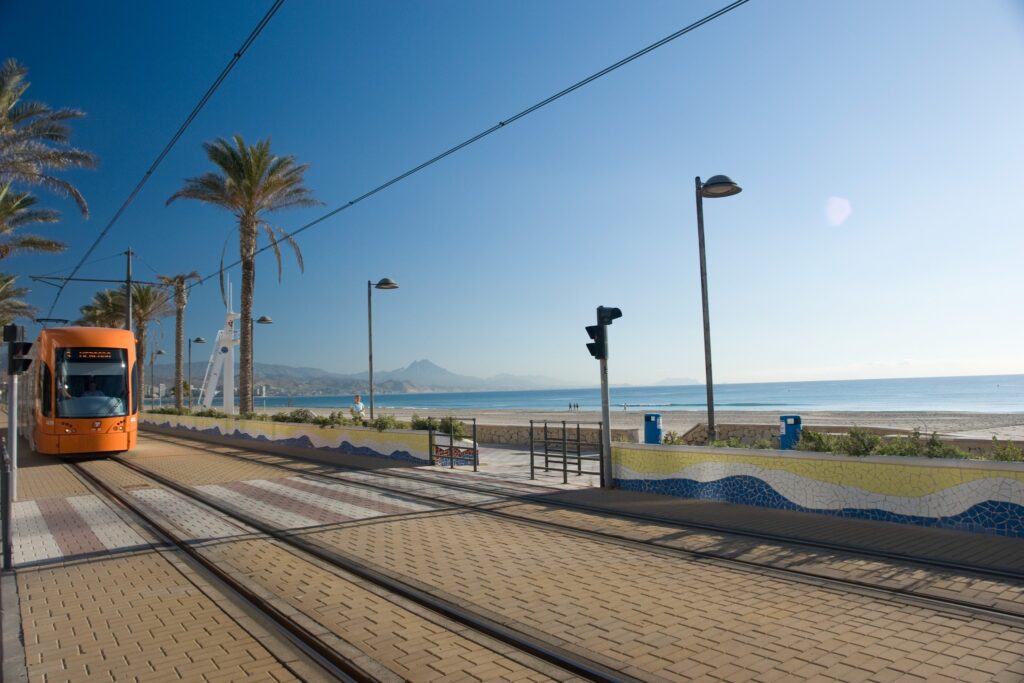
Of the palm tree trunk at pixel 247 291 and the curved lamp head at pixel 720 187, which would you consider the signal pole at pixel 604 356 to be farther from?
the palm tree trunk at pixel 247 291

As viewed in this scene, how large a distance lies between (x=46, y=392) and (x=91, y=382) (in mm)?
1099

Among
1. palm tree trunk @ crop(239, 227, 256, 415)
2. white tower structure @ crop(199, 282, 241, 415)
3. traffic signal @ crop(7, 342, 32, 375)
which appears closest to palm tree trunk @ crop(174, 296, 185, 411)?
white tower structure @ crop(199, 282, 241, 415)

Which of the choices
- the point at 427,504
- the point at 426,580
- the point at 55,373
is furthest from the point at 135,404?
the point at 426,580

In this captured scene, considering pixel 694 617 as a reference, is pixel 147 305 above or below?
above

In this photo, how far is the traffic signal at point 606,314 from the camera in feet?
41.0

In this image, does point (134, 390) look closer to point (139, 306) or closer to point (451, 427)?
point (451, 427)

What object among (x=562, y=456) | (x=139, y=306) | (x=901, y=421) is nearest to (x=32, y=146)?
(x=562, y=456)

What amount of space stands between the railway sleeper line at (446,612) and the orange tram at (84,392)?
1019 centimetres

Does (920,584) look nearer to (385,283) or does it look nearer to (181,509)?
(181,509)

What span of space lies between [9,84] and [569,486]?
18.9 metres

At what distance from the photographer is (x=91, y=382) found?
18812 millimetres

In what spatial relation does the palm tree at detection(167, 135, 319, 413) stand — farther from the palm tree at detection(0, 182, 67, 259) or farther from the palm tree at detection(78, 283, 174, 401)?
the palm tree at detection(78, 283, 174, 401)

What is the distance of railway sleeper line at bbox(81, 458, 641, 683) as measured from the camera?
4402 millimetres

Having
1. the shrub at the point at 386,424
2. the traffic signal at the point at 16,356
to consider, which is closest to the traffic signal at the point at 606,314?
the shrub at the point at 386,424
